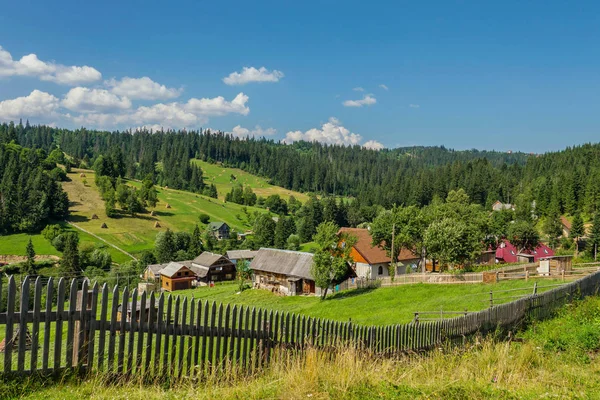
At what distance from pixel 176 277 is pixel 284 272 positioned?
94.1 feet

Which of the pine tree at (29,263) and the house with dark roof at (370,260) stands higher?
the house with dark roof at (370,260)

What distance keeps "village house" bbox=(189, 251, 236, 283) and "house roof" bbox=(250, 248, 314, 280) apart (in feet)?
80.5

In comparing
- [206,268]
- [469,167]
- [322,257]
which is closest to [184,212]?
[206,268]

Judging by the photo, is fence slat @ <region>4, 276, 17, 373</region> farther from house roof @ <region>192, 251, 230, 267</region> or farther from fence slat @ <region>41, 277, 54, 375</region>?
house roof @ <region>192, 251, 230, 267</region>

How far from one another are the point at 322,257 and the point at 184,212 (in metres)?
98.5

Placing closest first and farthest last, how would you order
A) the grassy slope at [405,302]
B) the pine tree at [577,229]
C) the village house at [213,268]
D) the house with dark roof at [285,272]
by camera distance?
the grassy slope at [405,302] < the house with dark roof at [285,272] < the village house at [213,268] < the pine tree at [577,229]

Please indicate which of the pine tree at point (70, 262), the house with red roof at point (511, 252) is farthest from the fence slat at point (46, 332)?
the house with red roof at point (511, 252)

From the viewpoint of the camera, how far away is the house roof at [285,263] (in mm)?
52188

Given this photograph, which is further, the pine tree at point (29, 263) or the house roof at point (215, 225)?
the house roof at point (215, 225)

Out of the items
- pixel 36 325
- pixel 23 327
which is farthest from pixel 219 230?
pixel 23 327

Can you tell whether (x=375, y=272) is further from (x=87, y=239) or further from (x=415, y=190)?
(x=415, y=190)

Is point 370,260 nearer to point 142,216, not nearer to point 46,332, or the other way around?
point 46,332

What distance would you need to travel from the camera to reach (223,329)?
777cm

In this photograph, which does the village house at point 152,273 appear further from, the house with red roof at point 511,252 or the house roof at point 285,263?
the house with red roof at point 511,252
